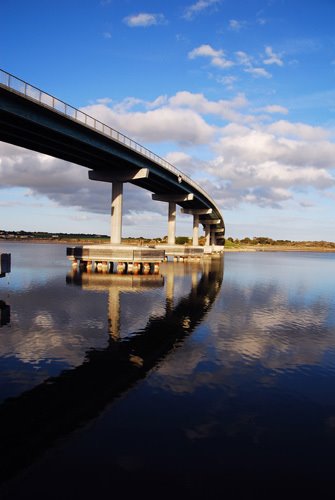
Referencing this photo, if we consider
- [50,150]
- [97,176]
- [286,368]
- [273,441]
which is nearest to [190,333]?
[286,368]

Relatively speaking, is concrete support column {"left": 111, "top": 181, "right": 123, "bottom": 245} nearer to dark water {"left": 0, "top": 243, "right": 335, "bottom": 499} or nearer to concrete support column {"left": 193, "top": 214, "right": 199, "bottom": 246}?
dark water {"left": 0, "top": 243, "right": 335, "bottom": 499}

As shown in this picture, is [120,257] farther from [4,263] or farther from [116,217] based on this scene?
[4,263]

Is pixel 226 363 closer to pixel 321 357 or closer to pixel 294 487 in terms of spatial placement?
pixel 321 357

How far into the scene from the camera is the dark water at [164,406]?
766cm

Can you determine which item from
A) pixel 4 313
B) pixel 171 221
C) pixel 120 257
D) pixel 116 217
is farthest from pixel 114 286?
pixel 171 221

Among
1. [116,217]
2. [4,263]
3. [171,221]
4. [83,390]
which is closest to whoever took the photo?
[83,390]

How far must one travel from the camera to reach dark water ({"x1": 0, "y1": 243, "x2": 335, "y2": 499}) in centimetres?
766

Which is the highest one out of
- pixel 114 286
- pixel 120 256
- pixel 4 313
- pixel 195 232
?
pixel 195 232

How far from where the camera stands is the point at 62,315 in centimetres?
2273

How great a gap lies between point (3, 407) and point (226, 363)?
8.29 meters

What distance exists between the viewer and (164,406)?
10.9m

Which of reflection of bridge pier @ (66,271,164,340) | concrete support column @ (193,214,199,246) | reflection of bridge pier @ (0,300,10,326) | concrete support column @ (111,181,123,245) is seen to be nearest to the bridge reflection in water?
reflection of bridge pier @ (66,271,164,340)

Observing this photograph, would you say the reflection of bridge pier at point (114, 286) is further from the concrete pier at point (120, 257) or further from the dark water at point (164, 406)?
the concrete pier at point (120, 257)

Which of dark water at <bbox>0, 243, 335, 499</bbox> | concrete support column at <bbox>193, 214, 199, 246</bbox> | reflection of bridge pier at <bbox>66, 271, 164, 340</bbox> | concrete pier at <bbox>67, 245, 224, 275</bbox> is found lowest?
dark water at <bbox>0, 243, 335, 499</bbox>
